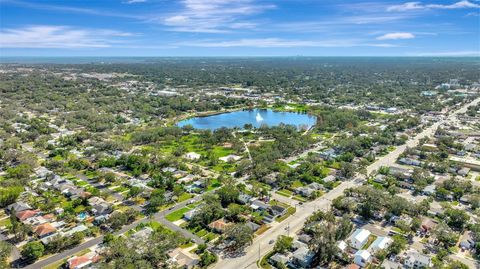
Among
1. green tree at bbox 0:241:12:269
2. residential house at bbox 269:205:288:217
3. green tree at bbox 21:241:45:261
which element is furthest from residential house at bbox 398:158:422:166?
green tree at bbox 0:241:12:269

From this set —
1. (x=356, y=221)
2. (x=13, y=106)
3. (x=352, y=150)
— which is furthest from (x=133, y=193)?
(x=13, y=106)

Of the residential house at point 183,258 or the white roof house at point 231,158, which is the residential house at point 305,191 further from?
the residential house at point 183,258

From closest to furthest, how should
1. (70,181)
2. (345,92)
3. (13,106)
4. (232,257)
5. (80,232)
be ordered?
(232,257), (80,232), (70,181), (13,106), (345,92)

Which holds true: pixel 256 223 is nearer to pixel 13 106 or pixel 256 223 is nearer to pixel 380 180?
pixel 380 180

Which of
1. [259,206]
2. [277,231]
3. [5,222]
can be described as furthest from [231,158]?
[5,222]

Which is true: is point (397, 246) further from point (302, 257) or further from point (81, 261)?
point (81, 261)

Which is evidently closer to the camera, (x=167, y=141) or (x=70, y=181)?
(x=70, y=181)

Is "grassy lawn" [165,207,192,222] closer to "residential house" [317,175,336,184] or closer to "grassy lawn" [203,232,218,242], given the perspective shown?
"grassy lawn" [203,232,218,242]
